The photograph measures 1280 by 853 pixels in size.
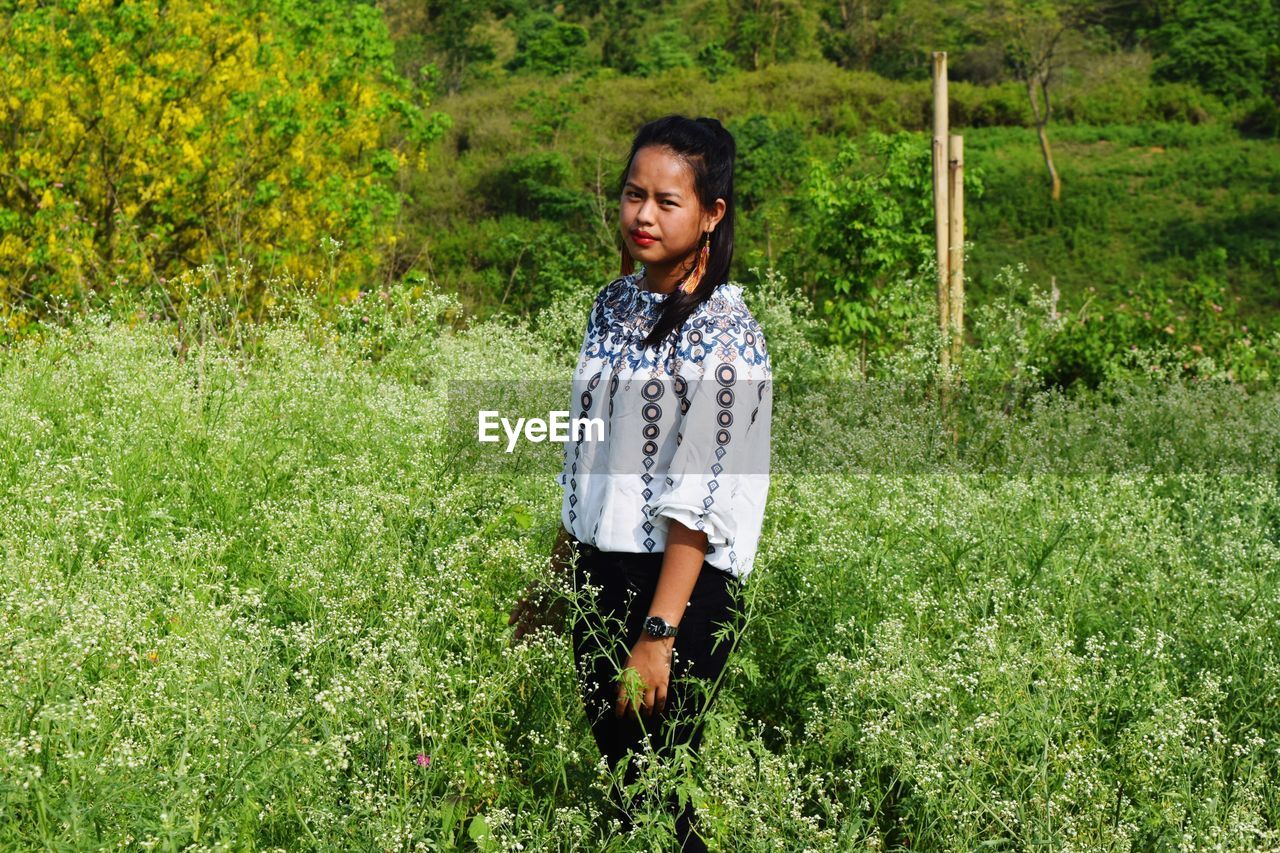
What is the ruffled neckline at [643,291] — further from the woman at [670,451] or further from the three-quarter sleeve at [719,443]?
the three-quarter sleeve at [719,443]

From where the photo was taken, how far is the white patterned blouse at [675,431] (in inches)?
96.2

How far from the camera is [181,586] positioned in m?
3.89

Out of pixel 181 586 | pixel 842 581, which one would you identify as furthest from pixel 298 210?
pixel 842 581

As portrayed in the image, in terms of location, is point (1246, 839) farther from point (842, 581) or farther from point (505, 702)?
point (505, 702)

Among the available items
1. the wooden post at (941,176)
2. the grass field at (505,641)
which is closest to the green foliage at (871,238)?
the wooden post at (941,176)

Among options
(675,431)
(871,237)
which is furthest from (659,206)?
(871,237)

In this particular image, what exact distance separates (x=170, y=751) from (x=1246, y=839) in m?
2.48

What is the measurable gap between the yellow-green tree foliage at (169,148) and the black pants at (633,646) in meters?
4.46

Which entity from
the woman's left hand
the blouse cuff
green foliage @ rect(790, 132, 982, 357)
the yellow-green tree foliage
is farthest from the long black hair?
green foliage @ rect(790, 132, 982, 357)

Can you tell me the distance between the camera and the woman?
8.05 feet

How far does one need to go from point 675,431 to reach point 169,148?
23.0 feet

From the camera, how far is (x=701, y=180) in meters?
2.55

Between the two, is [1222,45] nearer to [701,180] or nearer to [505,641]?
[701,180]

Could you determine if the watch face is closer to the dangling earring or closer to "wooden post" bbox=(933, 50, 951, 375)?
the dangling earring
